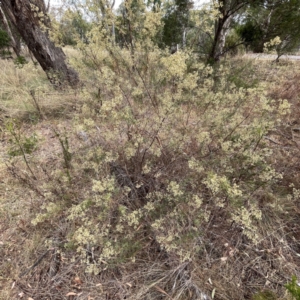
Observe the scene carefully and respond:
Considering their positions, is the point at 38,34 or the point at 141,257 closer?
the point at 141,257

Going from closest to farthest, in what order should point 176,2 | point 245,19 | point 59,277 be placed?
point 59,277 < point 176,2 < point 245,19

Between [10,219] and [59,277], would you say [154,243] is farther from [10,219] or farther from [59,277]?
[10,219]

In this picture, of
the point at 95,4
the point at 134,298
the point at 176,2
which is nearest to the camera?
the point at 134,298

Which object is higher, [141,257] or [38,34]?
[38,34]

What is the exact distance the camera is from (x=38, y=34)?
3016 millimetres

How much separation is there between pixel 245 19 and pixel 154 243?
13.9 feet

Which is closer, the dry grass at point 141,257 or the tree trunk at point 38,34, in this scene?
the dry grass at point 141,257

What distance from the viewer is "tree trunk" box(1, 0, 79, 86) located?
2748 mm

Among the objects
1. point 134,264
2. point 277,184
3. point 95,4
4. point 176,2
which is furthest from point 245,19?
point 134,264

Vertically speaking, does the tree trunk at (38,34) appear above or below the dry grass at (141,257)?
above

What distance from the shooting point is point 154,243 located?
1.50 m

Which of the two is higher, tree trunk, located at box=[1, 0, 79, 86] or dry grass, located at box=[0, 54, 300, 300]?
tree trunk, located at box=[1, 0, 79, 86]

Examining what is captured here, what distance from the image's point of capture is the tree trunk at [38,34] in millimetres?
2748

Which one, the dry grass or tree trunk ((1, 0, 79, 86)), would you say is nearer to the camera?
the dry grass
